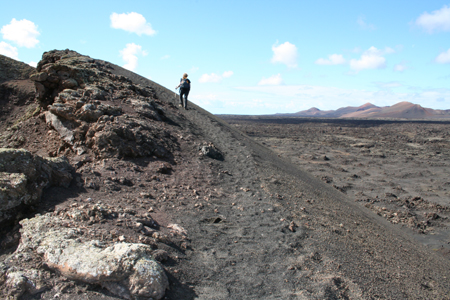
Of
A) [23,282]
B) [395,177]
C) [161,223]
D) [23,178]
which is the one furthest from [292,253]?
[395,177]

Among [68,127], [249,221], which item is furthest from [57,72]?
[249,221]

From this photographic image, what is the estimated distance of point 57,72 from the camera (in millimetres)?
8211

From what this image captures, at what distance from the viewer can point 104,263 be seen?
2.84m

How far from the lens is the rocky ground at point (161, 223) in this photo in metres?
2.93

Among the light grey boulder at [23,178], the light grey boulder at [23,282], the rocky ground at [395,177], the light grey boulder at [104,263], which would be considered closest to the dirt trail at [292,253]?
the light grey boulder at [104,263]

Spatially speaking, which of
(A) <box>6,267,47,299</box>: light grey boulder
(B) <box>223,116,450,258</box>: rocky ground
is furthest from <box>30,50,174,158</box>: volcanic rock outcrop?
(B) <box>223,116,450,258</box>: rocky ground

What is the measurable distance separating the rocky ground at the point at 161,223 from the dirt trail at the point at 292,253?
21 millimetres

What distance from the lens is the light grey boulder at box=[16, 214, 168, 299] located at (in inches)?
109

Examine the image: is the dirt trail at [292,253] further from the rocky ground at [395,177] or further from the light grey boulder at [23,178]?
the rocky ground at [395,177]

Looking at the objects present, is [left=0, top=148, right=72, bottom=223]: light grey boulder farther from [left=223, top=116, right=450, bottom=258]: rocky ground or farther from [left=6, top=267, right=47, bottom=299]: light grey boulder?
[left=223, top=116, right=450, bottom=258]: rocky ground

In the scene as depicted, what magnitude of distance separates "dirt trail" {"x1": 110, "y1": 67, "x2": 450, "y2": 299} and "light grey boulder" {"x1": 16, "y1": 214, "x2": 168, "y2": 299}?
30cm

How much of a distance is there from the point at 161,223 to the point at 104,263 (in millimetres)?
1491

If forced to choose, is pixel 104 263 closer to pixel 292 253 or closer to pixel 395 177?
pixel 292 253

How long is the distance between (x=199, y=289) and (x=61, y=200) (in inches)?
93.5
